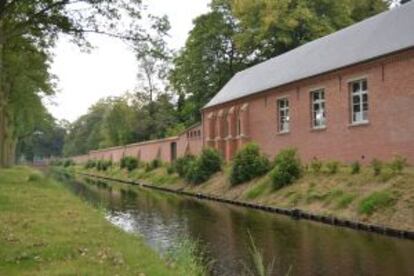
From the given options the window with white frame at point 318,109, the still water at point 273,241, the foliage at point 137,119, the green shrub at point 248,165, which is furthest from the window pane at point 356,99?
the foliage at point 137,119

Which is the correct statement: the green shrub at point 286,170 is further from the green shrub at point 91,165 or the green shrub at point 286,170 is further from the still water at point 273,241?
the green shrub at point 91,165

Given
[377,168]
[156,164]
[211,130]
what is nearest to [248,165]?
[377,168]

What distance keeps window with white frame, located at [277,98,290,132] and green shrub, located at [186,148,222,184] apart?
13.6 ft

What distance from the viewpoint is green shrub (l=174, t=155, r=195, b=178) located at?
36969mm

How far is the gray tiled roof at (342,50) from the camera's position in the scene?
24203mm

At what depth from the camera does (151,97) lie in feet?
232

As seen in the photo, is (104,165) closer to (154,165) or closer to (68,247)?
(154,165)

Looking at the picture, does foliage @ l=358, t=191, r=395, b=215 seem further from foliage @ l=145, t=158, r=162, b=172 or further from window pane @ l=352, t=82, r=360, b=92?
foliage @ l=145, t=158, r=162, b=172

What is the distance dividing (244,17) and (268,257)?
40209mm

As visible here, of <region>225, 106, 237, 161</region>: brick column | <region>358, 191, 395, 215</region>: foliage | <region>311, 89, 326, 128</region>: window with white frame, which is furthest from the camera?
<region>225, 106, 237, 161</region>: brick column

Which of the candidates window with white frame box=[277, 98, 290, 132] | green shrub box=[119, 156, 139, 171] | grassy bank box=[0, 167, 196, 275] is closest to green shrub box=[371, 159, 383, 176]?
grassy bank box=[0, 167, 196, 275]

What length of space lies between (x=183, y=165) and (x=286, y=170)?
45.7 ft

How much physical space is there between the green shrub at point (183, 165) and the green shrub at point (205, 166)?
6.76 ft

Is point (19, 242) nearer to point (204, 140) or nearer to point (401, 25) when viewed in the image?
point (401, 25)
